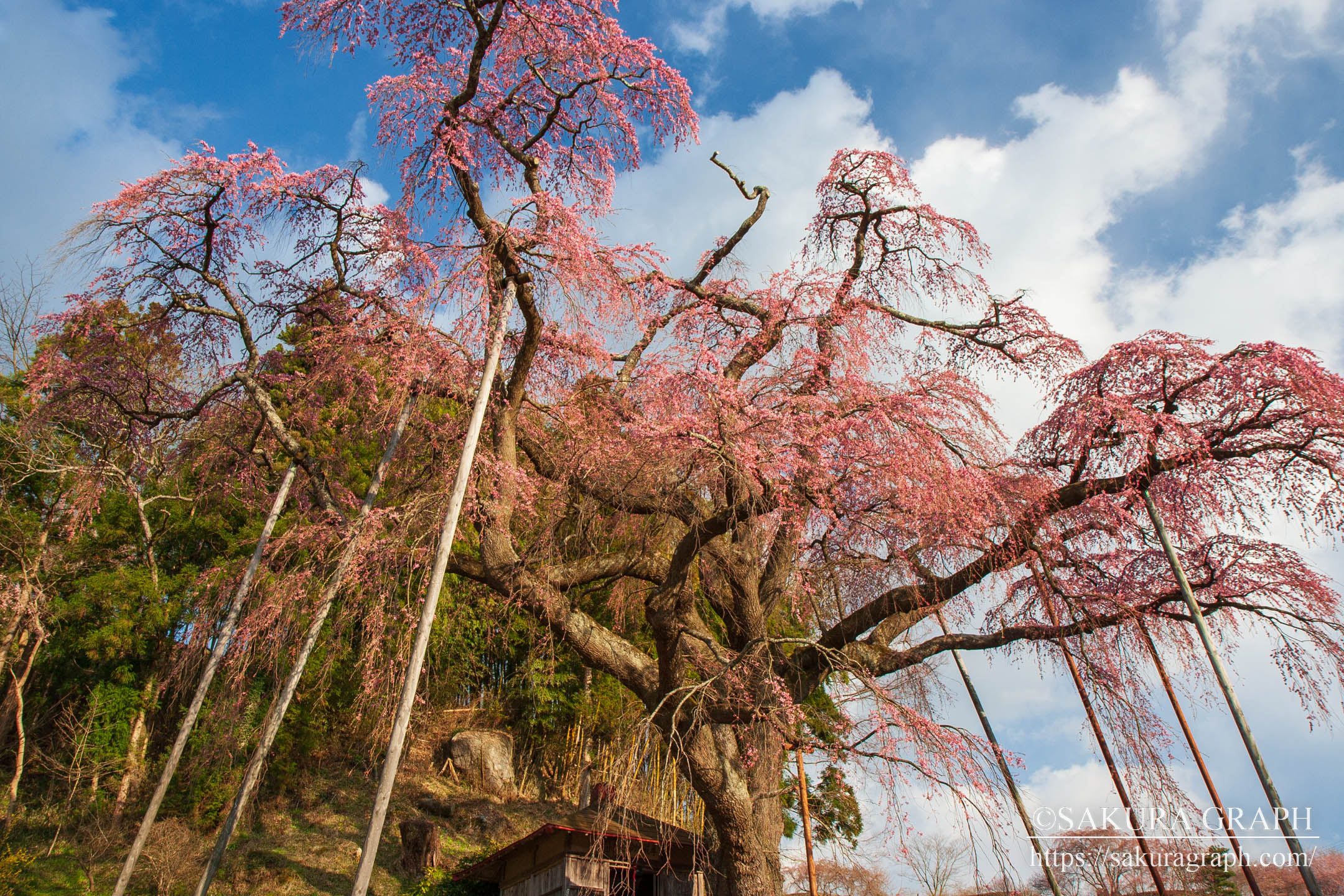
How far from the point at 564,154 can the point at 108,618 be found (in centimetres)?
1167

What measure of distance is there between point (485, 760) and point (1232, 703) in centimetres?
1520

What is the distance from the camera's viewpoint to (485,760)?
1758 centimetres

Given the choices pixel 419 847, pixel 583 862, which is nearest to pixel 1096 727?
pixel 583 862

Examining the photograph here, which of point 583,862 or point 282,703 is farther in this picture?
point 583,862

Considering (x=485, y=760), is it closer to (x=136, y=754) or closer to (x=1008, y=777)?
(x=136, y=754)

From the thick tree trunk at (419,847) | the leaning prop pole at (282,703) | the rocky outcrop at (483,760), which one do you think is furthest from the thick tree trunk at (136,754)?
the leaning prop pole at (282,703)

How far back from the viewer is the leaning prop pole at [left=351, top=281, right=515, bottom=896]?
495 centimetres

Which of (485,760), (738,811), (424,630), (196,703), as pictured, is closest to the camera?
(424,630)

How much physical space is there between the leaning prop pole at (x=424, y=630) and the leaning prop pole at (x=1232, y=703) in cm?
596

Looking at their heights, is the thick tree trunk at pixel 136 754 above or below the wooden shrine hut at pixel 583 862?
above

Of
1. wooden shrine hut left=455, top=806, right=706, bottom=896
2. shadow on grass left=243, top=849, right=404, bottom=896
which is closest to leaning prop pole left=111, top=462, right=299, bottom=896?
→ wooden shrine hut left=455, top=806, right=706, bottom=896

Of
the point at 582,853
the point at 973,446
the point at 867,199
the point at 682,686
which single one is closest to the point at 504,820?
the point at 582,853

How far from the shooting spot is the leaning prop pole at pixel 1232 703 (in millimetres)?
5562

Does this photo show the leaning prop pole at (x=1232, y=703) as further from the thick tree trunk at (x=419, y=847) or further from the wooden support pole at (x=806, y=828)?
the thick tree trunk at (x=419, y=847)
